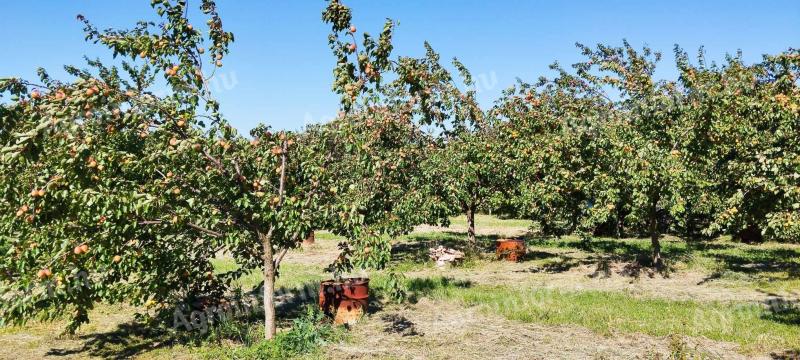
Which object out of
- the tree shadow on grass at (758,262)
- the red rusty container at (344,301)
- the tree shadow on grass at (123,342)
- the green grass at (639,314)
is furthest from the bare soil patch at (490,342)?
the tree shadow on grass at (758,262)

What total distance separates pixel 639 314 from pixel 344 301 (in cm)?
542

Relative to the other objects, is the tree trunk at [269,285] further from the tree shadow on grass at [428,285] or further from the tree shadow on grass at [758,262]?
the tree shadow on grass at [758,262]

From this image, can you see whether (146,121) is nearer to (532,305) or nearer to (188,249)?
(188,249)

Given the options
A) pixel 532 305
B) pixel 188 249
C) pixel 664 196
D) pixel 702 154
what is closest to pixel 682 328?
pixel 532 305

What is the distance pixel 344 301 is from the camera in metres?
9.73

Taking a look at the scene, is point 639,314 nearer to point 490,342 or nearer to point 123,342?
point 490,342

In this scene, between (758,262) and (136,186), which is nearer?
(136,186)

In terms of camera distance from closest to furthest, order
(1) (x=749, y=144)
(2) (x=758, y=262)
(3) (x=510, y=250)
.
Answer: (1) (x=749, y=144), (2) (x=758, y=262), (3) (x=510, y=250)

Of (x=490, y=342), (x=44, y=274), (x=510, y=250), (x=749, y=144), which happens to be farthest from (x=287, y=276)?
(x=749, y=144)

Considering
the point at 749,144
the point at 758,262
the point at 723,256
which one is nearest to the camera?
the point at 749,144

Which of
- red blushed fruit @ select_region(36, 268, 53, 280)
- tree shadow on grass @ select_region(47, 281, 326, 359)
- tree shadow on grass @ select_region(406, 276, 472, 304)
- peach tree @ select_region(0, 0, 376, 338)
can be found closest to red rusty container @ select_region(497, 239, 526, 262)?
tree shadow on grass @ select_region(406, 276, 472, 304)

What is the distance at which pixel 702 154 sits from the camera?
A: 13.7 m

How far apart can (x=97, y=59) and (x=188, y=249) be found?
12706 mm

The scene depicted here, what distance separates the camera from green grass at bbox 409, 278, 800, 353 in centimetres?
856
